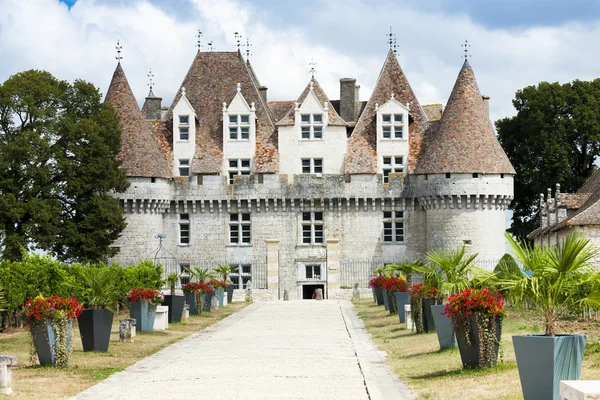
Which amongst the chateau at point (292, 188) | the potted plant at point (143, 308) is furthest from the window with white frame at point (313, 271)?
the potted plant at point (143, 308)

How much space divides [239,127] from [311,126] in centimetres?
400

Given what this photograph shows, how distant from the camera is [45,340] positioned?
1989 cm

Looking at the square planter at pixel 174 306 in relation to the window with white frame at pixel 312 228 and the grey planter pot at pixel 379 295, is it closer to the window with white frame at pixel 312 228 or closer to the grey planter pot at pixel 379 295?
the grey planter pot at pixel 379 295

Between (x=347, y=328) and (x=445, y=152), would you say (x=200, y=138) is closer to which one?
(x=445, y=152)

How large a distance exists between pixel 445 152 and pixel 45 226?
69.6 ft

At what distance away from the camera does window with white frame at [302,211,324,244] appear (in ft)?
198

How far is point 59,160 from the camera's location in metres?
49.7

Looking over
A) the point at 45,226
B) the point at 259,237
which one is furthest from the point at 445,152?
the point at 45,226

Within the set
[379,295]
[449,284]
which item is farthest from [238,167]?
[449,284]

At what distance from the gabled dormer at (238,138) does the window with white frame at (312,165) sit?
9.62ft

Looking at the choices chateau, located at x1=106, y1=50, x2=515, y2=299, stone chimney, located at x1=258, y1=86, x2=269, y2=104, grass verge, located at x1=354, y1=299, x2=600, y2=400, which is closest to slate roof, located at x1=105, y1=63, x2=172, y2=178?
chateau, located at x1=106, y1=50, x2=515, y2=299

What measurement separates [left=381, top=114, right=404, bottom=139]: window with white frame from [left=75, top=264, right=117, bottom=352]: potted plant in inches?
1457

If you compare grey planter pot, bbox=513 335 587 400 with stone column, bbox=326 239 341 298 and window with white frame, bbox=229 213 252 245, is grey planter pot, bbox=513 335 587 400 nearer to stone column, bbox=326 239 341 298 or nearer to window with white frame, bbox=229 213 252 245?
stone column, bbox=326 239 341 298

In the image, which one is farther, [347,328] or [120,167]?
[120,167]
